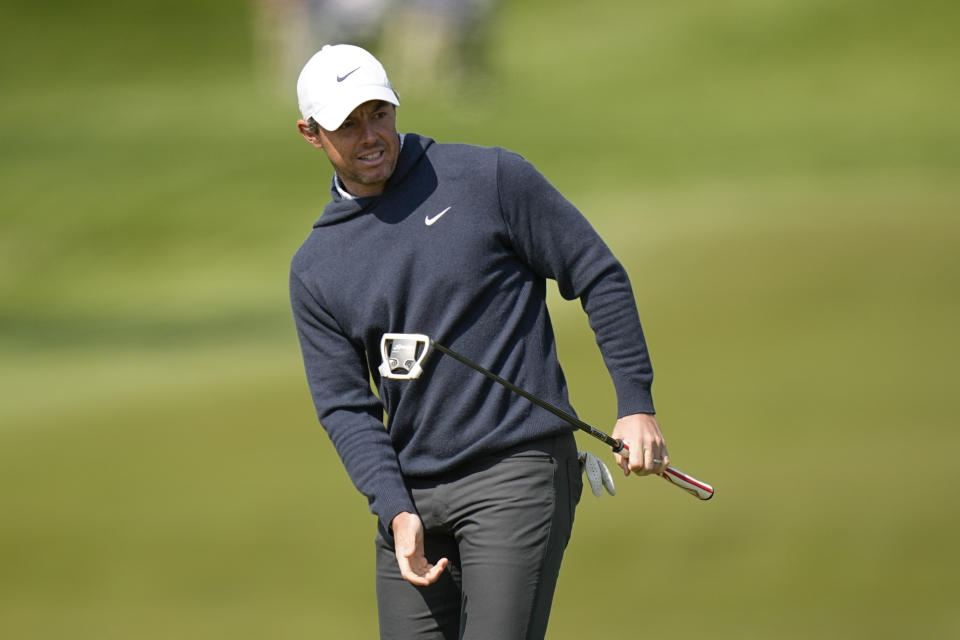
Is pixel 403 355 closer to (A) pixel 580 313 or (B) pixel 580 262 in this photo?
(B) pixel 580 262

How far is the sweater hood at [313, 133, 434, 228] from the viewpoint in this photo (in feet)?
11.2

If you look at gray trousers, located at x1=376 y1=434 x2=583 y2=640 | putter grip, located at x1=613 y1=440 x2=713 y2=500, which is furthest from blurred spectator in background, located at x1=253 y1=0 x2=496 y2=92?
gray trousers, located at x1=376 y1=434 x2=583 y2=640

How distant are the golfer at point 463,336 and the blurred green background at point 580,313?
2735mm

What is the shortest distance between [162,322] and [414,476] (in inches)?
358

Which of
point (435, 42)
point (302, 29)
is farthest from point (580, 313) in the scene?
point (302, 29)

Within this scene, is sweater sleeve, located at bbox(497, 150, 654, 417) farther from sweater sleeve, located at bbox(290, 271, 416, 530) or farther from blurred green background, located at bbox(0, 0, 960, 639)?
blurred green background, located at bbox(0, 0, 960, 639)

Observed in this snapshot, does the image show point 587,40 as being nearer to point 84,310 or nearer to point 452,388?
point 84,310

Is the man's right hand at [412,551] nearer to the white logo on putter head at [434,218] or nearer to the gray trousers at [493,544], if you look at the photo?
the gray trousers at [493,544]

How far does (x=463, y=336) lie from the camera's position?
3.37 meters

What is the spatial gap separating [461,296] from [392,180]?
12.3 inches

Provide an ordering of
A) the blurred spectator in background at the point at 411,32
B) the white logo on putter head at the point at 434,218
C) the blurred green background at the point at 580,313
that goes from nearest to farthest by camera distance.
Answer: the white logo on putter head at the point at 434,218 < the blurred green background at the point at 580,313 < the blurred spectator in background at the point at 411,32

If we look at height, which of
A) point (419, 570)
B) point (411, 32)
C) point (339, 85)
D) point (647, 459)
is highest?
point (411, 32)

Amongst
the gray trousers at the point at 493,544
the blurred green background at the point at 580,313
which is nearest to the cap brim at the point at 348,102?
the gray trousers at the point at 493,544

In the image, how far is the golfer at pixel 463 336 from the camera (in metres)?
3.32
